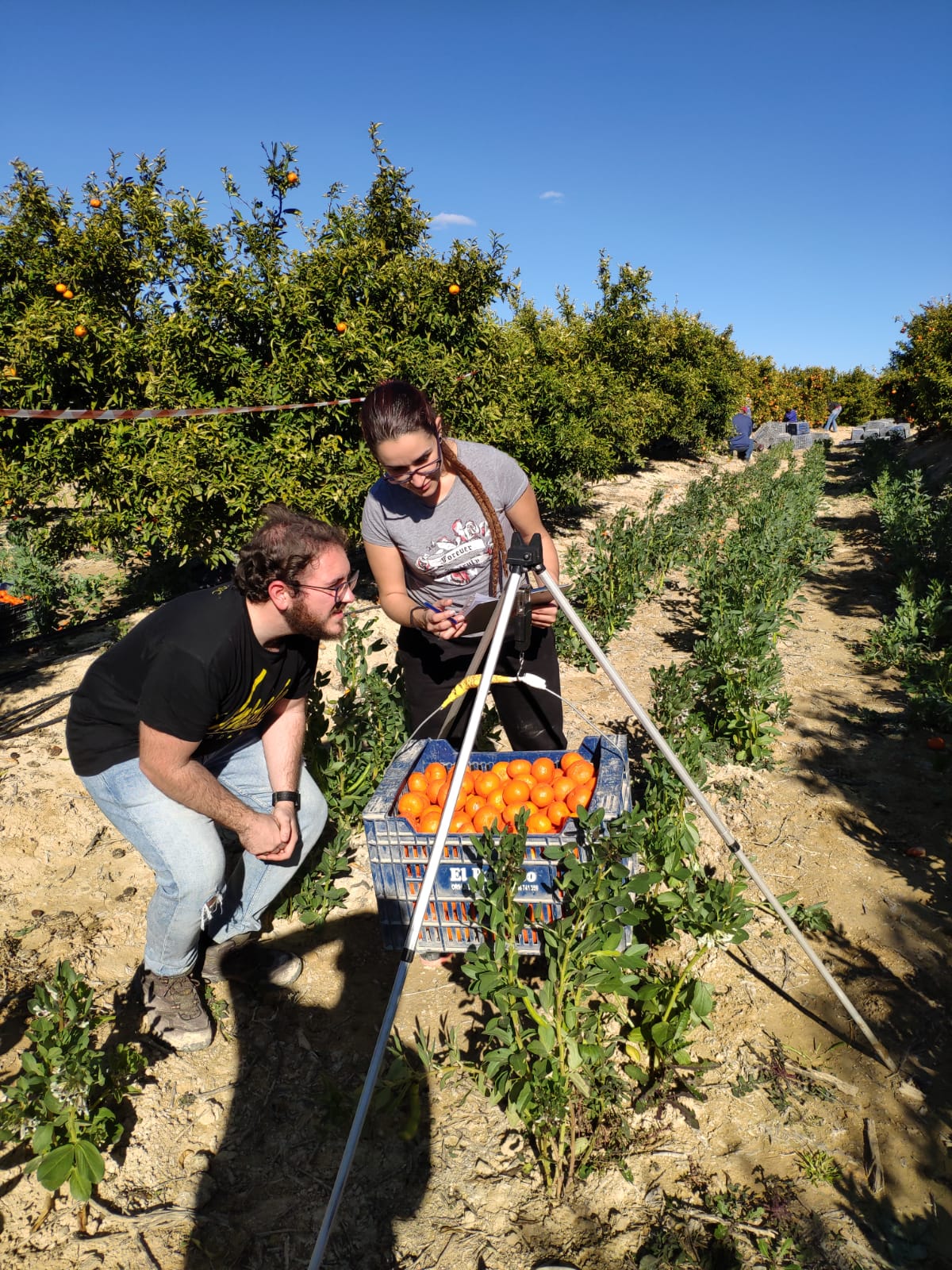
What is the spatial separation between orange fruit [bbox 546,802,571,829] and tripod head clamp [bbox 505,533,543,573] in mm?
885

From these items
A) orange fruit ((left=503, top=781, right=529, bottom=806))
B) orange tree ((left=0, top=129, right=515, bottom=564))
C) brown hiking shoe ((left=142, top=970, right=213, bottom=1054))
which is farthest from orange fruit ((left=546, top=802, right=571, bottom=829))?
orange tree ((left=0, top=129, right=515, bottom=564))

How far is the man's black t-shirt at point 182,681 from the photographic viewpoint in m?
2.37

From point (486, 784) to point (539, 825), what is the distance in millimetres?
368

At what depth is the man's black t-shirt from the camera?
2.37m

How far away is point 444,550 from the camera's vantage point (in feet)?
10.1

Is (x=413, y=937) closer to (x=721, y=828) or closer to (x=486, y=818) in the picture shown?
(x=486, y=818)

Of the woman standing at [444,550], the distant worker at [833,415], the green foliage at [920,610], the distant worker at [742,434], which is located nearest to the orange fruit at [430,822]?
the woman standing at [444,550]

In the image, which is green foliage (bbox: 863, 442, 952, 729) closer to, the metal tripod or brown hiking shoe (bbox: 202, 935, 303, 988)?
the metal tripod

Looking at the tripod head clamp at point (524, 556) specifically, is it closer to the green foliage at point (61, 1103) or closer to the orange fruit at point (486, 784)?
the orange fruit at point (486, 784)

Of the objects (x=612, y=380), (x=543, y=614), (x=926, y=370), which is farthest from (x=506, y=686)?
(x=926, y=370)

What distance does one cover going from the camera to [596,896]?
231 cm

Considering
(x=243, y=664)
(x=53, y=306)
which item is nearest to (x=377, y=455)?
(x=243, y=664)

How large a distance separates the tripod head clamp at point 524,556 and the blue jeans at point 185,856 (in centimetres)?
137

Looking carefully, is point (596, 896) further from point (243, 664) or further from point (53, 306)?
point (53, 306)
